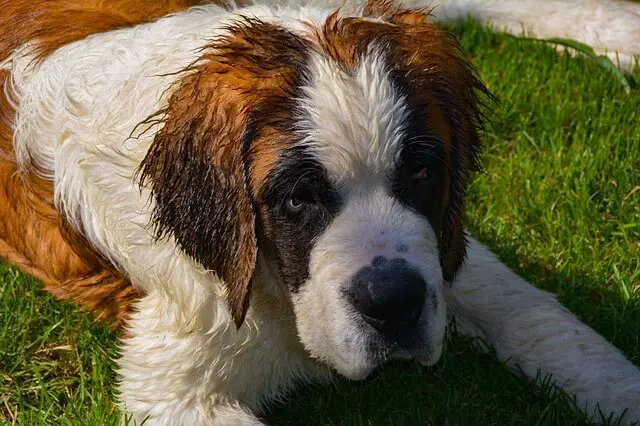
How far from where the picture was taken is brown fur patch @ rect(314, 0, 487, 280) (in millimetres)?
3992

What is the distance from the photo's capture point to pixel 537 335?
15.8 ft

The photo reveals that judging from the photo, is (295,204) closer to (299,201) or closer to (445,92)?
(299,201)

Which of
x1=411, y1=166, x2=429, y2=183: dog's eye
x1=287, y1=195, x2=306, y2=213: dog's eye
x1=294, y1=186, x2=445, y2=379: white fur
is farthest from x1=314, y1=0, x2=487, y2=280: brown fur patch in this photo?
x1=287, y1=195, x2=306, y2=213: dog's eye

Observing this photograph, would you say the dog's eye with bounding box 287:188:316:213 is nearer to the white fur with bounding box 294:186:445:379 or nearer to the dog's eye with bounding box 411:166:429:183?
the white fur with bounding box 294:186:445:379

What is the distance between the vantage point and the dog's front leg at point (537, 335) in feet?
15.0

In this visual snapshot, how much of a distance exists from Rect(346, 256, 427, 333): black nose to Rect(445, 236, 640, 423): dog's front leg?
3.77 ft

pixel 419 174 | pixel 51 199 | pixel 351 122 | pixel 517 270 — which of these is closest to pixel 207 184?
pixel 351 122

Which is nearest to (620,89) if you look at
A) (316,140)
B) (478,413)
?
(478,413)

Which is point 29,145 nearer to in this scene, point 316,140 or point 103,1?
point 103,1

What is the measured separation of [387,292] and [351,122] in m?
0.59

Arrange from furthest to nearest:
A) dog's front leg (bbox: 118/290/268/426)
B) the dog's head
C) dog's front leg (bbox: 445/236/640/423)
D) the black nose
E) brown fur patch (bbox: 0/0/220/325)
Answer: brown fur patch (bbox: 0/0/220/325) → dog's front leg (bbox: 445/236/640/423) → dog's front leg (bbox: 118/290/268/426) → the dog's head → the black nose

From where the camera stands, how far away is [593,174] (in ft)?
19.4

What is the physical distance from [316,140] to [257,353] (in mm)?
1022

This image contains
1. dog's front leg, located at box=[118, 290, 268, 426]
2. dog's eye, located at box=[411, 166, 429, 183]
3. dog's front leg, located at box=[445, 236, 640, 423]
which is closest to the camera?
dog's eye, located at box=[411, 166, 429, 183]
